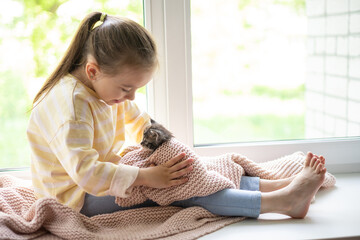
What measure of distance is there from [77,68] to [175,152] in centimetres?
35

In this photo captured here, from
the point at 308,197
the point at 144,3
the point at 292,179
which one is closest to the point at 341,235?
the point at 308,197

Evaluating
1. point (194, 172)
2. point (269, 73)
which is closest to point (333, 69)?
point (269, 73)

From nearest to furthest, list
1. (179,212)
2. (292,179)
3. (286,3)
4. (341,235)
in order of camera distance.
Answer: (341,235) → (179,212) → (292,179) → (286,3)

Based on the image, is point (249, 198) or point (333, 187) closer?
point (249, 198)

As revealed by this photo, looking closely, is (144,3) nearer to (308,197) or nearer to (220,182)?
(220,182)

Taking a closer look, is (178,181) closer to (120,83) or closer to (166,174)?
(166,174)

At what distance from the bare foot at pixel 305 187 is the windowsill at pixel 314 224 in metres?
0.03

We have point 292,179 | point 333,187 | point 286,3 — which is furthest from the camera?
point 286,3

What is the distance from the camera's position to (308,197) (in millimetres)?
1103

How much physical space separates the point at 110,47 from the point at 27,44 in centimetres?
A: 44

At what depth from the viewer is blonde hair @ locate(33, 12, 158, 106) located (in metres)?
1.05

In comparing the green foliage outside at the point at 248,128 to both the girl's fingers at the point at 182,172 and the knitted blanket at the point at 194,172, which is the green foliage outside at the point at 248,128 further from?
the girl's fingers at the point at 182,172

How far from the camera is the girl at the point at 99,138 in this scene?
1.04 meters

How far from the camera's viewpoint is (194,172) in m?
1.13
